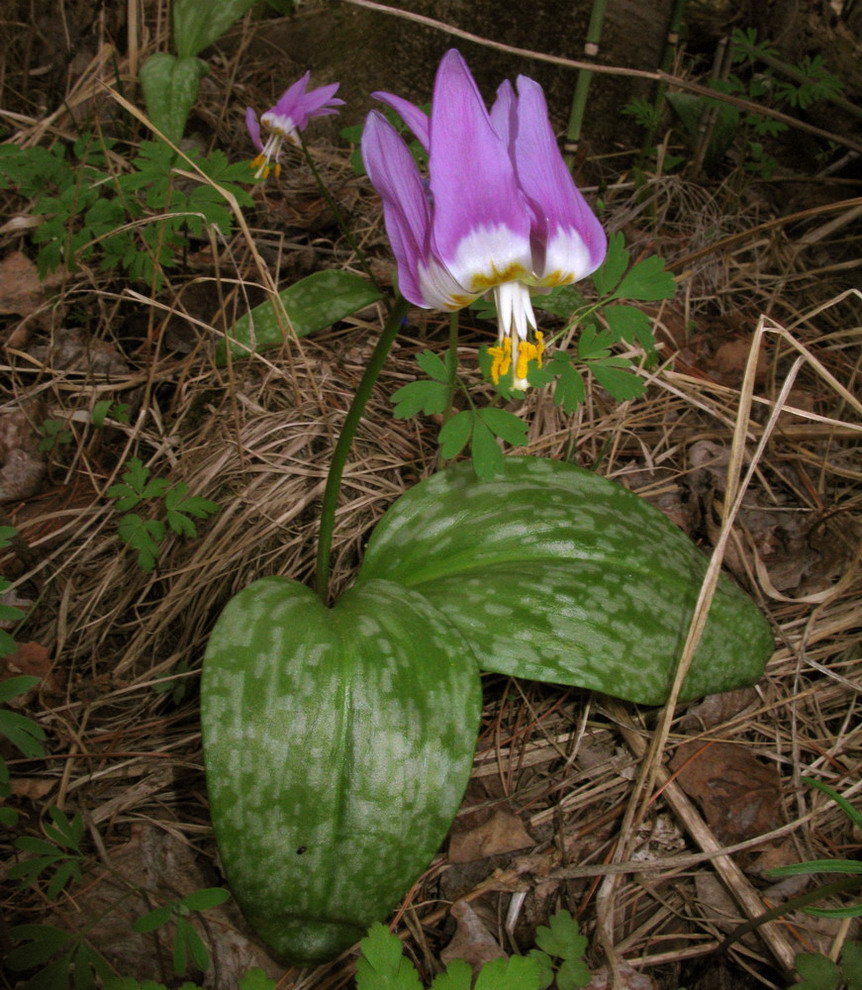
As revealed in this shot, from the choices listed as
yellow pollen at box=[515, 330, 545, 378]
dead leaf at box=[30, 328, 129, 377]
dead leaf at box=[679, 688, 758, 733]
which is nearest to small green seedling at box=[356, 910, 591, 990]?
dead leaf at box=[679, 688, 758, 733]

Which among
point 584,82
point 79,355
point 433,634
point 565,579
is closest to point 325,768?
point 433,634

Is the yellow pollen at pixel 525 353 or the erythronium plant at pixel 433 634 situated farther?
the yellow pollen at pixel 525 353

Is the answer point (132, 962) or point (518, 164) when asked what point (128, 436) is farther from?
point (518, 164)

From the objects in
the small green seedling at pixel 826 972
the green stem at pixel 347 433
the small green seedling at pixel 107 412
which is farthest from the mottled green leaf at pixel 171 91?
the small green seedling at pixel 826 972

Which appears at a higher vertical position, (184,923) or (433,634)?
(433,634)

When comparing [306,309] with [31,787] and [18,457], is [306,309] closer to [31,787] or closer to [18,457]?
[18,457]

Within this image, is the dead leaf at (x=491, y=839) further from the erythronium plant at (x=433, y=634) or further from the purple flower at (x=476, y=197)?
the purple flower at (x=476, y=197)

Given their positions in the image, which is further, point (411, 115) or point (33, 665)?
point (33, 665)

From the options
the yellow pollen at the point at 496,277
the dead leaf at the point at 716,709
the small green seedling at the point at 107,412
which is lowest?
the dead leaf at the point at 716,709
